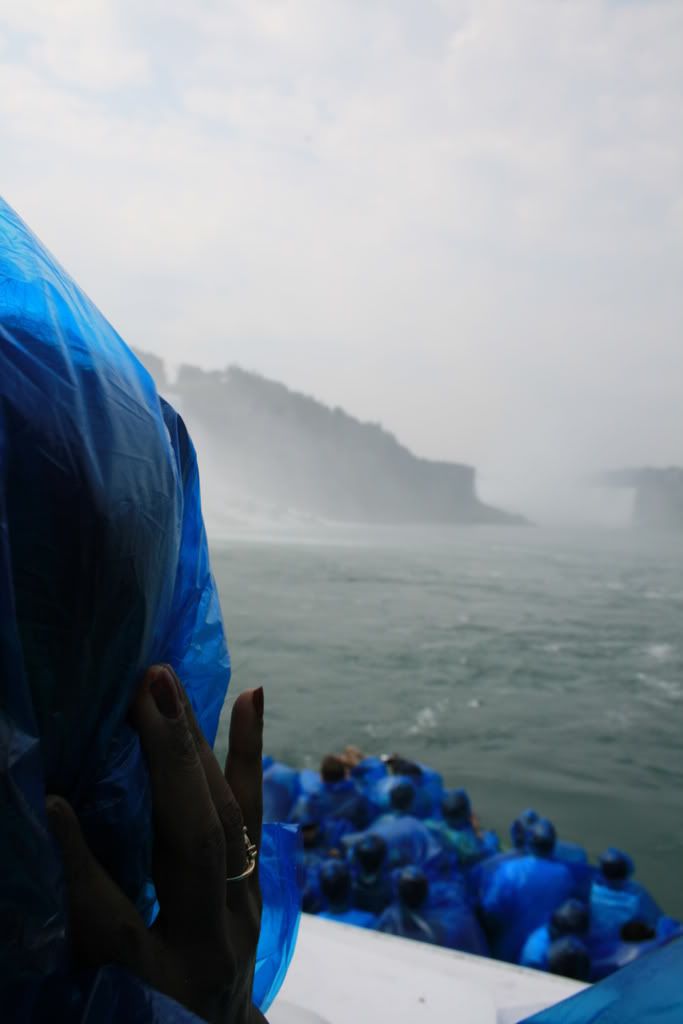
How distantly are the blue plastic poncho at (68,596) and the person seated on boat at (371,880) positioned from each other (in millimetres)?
3178

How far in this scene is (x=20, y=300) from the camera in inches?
20.4

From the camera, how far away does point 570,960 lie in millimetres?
2930

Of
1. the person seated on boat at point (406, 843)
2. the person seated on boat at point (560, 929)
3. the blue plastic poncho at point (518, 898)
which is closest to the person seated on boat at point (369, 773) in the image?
the person seated on boat at point (406, 843)

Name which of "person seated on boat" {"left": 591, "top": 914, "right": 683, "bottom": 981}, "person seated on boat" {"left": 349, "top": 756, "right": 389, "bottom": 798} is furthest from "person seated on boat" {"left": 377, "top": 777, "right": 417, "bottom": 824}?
"person seated on boat" {"left": 591, "top": 914, "right": 683, "bottom": 981}

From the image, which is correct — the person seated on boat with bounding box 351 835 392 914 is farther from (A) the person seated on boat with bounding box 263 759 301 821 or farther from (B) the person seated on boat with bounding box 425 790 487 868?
(A) the person seated on boat with bounding box 263 759 301 821

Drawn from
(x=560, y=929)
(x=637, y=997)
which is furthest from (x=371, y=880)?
(x=637, y=997)

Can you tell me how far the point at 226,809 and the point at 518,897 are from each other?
133 inches

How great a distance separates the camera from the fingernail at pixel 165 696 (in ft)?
1.78

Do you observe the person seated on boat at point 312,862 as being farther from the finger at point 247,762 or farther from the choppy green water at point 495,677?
the choppy green water at point 495,677

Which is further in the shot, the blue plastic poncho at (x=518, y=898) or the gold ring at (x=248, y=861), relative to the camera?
the blue plastic poncho at (x=518, y=898)

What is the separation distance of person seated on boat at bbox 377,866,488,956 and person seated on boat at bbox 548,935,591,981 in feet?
1.11

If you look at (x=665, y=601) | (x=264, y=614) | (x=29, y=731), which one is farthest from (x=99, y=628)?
(x=665, y=601)

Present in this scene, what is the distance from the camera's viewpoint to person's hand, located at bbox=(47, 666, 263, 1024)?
1.71 feet

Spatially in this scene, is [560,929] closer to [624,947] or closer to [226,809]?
[624,947]
